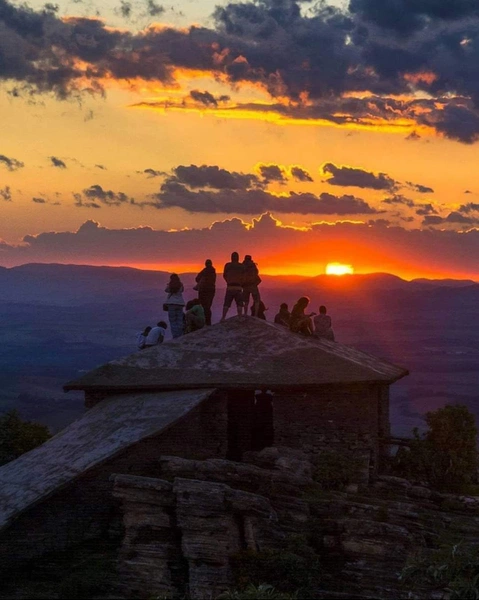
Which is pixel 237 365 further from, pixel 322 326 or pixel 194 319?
pixel 322 326

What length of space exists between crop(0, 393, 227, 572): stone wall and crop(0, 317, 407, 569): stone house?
0.02 metres

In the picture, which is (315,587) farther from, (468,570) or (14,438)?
(14,438)

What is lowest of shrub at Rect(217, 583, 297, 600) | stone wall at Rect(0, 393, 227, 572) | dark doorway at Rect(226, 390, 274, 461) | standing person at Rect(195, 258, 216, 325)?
shrub at Rect(217, 583, 297, 600)

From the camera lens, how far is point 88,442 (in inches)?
995

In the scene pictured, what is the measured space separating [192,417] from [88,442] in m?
2.61

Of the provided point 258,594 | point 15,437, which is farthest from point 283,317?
point 258,594

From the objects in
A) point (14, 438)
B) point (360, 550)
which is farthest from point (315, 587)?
point (14, 438)

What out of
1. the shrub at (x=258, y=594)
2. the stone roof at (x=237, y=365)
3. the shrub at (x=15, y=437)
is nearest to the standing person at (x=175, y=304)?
the stone roof at (x=237, y=365)

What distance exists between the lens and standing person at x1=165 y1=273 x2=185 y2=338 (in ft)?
109

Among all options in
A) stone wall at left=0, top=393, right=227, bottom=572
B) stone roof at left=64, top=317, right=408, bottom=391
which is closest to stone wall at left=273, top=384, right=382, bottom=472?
stone roof at left=64, top=317, right=408, bottom=391

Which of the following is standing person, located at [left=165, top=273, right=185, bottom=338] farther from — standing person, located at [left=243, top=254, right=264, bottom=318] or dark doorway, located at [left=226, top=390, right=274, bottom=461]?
dark doorway, located at [left=226, top=390, right=274, bottom=461]

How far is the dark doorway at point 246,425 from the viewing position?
2802 centimetres

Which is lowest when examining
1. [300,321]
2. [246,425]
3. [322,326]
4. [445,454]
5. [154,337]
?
[445,454]

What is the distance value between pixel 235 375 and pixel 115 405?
3.28m
